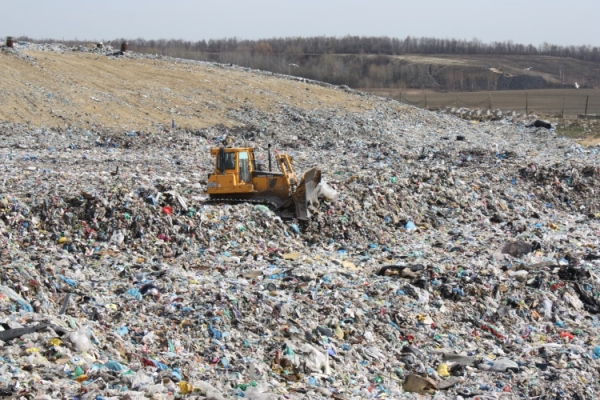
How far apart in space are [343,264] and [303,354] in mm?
3541

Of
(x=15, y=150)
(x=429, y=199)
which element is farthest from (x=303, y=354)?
(x=15, y=150)

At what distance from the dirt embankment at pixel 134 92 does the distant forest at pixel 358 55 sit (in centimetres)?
2337

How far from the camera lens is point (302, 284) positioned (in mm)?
8891

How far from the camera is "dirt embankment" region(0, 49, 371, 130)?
67.1 feet

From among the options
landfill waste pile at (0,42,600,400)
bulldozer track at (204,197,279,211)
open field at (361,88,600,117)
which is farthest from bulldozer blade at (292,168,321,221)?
open field at (361,88,600,117)

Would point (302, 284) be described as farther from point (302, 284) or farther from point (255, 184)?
point (255, 184)

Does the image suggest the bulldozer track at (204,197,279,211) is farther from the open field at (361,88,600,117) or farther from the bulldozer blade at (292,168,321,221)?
the open field at (361,88,600,117)

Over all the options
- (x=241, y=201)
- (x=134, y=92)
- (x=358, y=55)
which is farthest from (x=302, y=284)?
(x=358, y=55)

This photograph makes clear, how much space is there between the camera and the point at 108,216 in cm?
1062

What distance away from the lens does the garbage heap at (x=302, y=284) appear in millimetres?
6594

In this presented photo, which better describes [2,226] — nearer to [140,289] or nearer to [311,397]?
[140,289]

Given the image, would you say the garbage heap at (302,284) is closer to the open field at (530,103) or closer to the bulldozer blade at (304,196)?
the bulldozer blade at (304,196)

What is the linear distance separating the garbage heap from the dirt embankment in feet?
14.3

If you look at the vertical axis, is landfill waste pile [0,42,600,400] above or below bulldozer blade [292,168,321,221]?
below
